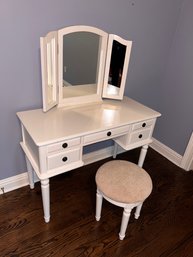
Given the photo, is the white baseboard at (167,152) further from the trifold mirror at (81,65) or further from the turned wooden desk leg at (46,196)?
the turned wooden desk leg at (46,196)

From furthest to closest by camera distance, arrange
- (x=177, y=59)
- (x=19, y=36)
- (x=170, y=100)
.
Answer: (x=170, y=100) < (x=177, y=59) < (x=19, y=36)

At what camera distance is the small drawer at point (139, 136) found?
1.60 metres

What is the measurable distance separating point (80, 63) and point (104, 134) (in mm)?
547

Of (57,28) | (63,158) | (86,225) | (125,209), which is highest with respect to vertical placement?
(57,28)

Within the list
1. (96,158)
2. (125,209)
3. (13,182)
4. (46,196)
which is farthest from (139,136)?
(13,182)

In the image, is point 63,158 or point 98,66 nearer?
point 63,158

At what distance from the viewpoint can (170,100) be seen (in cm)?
221

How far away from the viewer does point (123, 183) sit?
1.36 m

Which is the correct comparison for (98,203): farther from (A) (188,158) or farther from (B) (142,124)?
(A) (188,158)

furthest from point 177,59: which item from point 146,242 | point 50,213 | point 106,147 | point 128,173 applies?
point 50,213

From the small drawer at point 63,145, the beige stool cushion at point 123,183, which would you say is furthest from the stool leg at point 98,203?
the small drawer at point 63,145

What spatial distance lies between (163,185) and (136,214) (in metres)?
0.50

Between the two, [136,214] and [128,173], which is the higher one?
[128,173]

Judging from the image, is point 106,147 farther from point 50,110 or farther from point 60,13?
point 60,13
